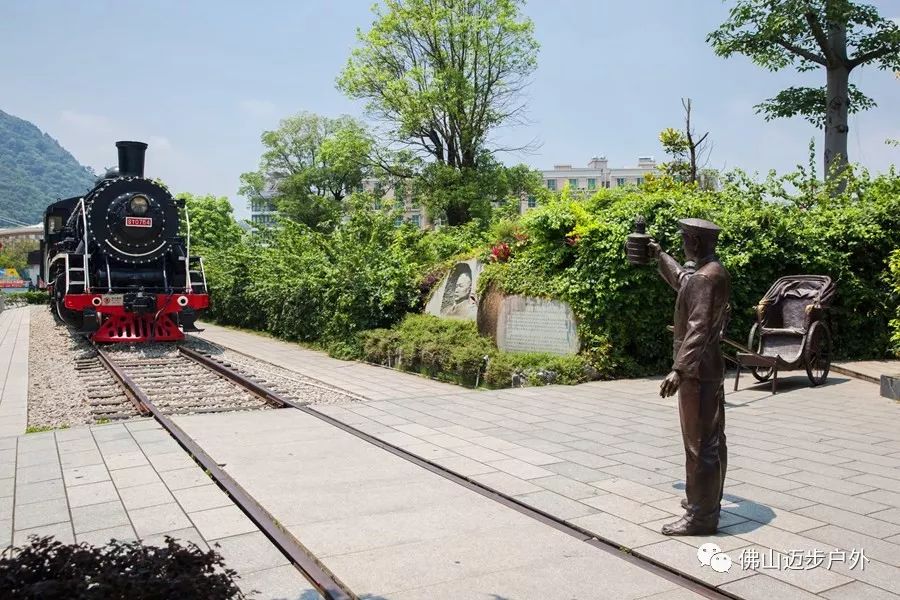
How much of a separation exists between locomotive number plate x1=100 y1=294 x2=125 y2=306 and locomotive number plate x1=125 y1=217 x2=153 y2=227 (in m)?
1.71

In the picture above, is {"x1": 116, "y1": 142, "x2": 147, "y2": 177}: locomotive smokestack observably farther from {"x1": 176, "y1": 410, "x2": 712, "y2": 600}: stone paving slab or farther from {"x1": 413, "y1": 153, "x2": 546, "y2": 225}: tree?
{"x1": 413, "y1": 153, "x2": 546, "y2": 225}: tree

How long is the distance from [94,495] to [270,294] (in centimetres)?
1521

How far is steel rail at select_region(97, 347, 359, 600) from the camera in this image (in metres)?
3.65

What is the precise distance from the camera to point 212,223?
133 ft

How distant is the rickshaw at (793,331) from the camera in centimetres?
936

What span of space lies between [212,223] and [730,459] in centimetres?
3799

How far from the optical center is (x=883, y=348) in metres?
11.6

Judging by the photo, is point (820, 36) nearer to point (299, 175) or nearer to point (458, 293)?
point (458, 293)

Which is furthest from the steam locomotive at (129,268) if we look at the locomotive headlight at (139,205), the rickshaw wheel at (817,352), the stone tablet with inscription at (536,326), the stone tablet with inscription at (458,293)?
the rickshaw wheel at (817,352)

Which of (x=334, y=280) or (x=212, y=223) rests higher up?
(x=212, y=223)

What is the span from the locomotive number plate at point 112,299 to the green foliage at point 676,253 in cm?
747

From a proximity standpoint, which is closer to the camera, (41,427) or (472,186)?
(41,427)

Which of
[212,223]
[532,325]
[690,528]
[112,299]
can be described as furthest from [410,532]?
[212,223]

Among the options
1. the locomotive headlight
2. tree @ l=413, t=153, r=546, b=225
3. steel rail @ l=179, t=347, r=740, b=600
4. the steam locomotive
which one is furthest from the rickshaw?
tree @ l=413, t=153, r=546, b=225
